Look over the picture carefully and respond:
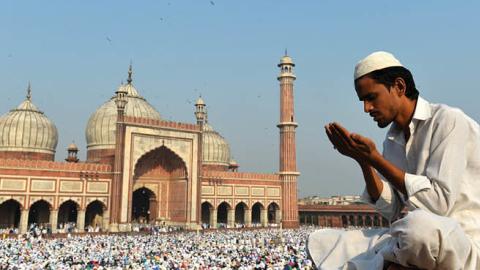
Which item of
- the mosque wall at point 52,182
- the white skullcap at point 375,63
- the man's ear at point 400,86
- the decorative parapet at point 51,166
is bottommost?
the man's ear at point 400,86

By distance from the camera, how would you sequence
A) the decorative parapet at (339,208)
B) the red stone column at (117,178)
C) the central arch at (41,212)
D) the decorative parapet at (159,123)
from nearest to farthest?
the red stone column at (117,178)
the central arch at (41,212)
the decorative parapet at (159,123)
the decorative parapet at (339,208)

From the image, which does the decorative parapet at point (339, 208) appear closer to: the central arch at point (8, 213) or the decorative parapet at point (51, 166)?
the decorative parapet at point (51, 166)

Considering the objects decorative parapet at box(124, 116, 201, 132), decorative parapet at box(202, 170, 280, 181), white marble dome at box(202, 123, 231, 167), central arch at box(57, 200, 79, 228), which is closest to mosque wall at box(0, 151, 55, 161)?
central arch at box(57, 200, 79, 228)

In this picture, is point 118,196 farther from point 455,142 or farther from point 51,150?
point 455,142

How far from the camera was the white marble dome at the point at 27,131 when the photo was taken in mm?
26969

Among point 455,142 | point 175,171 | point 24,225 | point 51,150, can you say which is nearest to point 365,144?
point 455,142

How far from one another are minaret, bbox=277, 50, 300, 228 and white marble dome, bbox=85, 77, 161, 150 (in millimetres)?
10037

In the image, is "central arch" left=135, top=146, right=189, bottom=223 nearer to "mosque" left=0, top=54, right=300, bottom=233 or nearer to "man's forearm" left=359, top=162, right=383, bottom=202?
"mosque" left=0, top=54, right=300, bottom=233

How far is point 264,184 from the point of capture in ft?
107

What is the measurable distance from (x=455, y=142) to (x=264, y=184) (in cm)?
3152

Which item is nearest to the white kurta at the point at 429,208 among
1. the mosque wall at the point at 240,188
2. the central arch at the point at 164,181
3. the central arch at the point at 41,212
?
the central arch at the point at 41,212

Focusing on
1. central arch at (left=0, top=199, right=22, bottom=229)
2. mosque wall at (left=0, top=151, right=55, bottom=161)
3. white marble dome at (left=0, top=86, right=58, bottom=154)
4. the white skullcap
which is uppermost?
white marble dome at (left=0, top=86, right=58, bottom=154)

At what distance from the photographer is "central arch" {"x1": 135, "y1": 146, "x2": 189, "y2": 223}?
28.0 meters

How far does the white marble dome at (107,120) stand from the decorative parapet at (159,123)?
493cm
